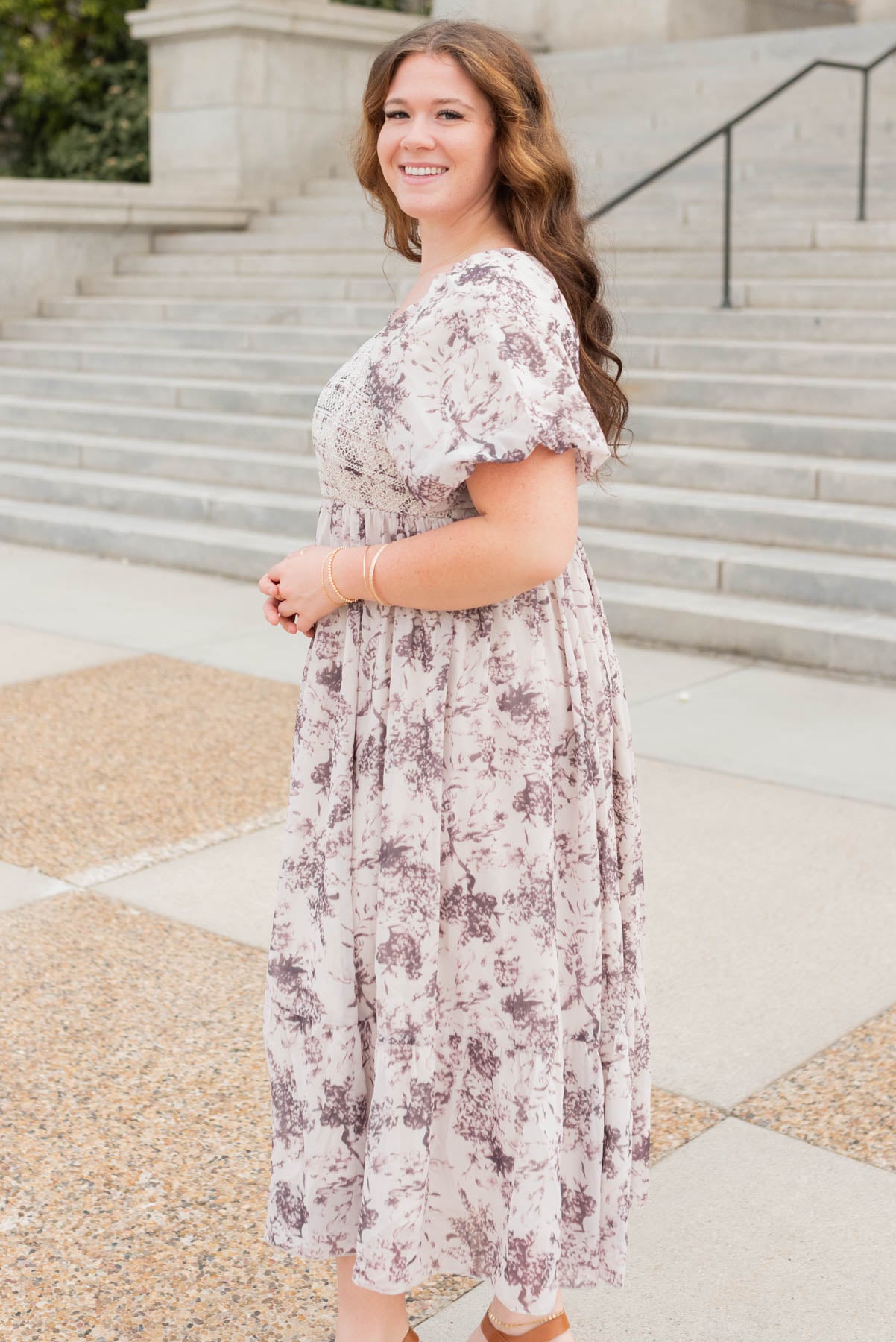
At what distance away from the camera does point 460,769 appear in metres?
2.21

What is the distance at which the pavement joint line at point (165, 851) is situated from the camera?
4582mm

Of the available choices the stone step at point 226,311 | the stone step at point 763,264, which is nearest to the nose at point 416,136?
the stone step at point 763,264

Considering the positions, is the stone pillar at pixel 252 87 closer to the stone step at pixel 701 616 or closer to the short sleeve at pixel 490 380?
the stone step at pixel 701 616

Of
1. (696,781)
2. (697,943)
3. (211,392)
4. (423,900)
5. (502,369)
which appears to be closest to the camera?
(502,369)

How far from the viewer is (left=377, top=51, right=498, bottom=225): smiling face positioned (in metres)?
2.17

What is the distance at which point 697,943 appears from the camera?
13.4 ft

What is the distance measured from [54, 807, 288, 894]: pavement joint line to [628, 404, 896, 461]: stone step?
3420 mm

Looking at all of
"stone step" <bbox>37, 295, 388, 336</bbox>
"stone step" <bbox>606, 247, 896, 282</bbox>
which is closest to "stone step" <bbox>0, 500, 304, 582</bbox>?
"stone step" <bbox>37, 295, 388, 336</bbox>

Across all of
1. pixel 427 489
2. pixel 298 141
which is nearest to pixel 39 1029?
pixel 427 489

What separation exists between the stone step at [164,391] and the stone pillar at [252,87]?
11.0 feet

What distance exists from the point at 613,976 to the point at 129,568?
7120mm

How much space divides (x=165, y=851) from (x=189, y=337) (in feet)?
25.7

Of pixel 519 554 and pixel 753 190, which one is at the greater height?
pixel 753 190

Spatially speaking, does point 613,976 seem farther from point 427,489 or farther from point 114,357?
point 114,357
